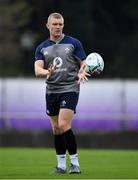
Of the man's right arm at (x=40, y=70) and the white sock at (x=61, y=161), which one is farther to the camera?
the white sock at (x=61, y=161)

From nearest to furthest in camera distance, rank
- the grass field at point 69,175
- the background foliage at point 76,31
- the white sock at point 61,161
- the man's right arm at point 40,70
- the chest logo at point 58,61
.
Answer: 1. the grass field at point 69,175
2. the man's right arm at point 40,70
3. the chest logo at point 58,61
4. the white sock at point 61,161
5. the background foliage at point 76,31

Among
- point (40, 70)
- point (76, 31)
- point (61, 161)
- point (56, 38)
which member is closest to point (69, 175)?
point (61, 161)

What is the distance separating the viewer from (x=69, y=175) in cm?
1572

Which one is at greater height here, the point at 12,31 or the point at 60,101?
the point at 60,101

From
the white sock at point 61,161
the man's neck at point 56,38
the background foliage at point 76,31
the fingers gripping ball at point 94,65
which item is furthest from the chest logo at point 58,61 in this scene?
the background foliage at point 76,31

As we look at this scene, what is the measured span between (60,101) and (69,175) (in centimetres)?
113

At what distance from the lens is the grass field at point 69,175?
50.8ft

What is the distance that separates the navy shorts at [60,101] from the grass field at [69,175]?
911mm

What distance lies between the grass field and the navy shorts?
0.91m

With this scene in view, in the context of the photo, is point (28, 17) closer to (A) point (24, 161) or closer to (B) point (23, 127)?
(B) point (23, 127)

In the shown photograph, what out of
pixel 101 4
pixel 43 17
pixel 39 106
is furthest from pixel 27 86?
pixel 101 4

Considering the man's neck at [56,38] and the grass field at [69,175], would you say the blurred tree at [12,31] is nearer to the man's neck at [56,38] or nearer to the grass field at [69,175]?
the grass field at [69,175]

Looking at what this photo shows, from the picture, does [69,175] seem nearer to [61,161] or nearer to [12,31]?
[61,161]

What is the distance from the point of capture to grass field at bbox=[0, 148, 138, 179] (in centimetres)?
1548
